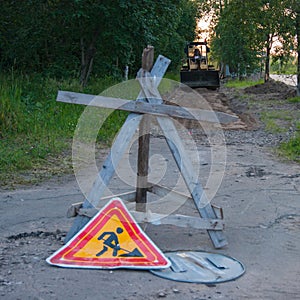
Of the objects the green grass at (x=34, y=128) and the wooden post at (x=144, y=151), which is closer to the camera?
the wooden post at (x=144, y=151)

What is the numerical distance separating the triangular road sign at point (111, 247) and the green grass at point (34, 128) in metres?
3.52

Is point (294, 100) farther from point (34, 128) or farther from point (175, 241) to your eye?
point (175, 241)

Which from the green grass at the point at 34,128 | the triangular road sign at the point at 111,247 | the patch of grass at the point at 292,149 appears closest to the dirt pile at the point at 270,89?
the green grass at the point at 34,128

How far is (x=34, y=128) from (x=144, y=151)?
21.0 ft

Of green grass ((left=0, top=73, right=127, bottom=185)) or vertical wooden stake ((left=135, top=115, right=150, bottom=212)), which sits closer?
vertical wooden stake ((left=135, top=115, right=150, bottom=212))

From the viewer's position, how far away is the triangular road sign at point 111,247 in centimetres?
503

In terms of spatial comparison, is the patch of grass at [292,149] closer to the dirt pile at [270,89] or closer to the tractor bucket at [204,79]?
the dirt pile at [270,89]

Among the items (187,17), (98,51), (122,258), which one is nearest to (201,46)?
(187,17)

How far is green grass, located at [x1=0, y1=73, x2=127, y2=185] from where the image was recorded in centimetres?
957

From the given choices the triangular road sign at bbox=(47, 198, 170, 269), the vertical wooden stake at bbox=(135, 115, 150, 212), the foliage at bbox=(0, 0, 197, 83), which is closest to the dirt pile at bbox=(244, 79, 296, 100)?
the foliage at bbox=(0, 0, 197, 83)

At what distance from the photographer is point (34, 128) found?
39.3 feet

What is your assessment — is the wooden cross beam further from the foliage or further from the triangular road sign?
the foliage

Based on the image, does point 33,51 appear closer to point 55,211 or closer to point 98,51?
point 98,51

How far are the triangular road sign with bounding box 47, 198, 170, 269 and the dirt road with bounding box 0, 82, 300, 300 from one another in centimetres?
10
